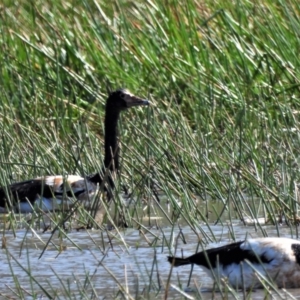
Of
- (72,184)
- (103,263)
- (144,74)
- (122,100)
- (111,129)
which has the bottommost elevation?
(103,263)

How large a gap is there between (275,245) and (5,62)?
5.09 metres

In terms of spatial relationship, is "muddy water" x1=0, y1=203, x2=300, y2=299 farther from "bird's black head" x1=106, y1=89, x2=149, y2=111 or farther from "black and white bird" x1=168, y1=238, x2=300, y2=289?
"bird's black head" x1=106, y1=89, x2=149, y2=111

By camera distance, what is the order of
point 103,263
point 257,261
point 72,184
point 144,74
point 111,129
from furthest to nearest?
1. point 144,74
2. point 111,129
3. point 72,184
4. point 103,263
5. point 257,261

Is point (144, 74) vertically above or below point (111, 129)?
above

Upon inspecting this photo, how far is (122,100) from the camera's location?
8.45m

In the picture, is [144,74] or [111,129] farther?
[144,74]

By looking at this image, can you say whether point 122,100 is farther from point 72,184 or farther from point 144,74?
point 72,184

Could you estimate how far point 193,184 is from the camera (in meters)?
7.25

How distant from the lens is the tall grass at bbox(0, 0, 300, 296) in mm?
7801

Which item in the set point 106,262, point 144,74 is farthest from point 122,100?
point 106,262

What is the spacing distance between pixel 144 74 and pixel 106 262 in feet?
13.8

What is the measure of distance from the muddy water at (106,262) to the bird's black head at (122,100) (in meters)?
1.88

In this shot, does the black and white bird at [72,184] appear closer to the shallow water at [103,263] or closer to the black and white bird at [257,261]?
the shallow water at [103,263]

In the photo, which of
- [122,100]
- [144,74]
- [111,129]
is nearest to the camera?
[111,129]
